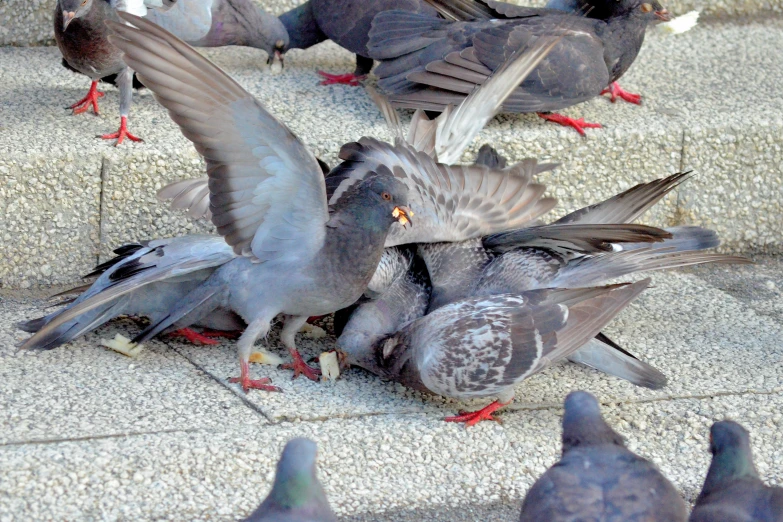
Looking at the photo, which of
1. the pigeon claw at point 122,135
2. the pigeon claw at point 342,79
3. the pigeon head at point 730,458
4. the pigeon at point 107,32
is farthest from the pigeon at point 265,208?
the pigeon claw at point 342,79

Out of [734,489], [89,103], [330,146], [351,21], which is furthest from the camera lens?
[351,21]

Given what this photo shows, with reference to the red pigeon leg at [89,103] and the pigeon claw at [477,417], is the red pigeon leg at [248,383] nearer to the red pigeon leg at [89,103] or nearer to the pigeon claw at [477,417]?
the pigeon claw at [477,417]

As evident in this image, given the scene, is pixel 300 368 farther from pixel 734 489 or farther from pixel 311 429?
pixel 734 489

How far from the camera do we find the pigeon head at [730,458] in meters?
2.66

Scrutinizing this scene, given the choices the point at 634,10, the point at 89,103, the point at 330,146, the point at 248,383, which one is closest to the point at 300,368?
the point at 248,383

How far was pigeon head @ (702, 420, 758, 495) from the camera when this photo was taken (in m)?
2.66

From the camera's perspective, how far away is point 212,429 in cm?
334

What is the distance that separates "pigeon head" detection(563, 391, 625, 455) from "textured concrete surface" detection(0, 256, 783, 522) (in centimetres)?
54

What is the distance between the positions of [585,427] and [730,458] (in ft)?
1.29

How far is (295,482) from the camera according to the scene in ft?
7.69

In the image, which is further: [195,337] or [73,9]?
[73,9]

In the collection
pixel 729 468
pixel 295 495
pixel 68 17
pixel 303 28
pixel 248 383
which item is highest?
pixel 68 17

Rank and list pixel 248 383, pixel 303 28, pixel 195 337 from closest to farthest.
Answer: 1. pixel 248 383
2. pixel 195 337
3. pixel 303 28

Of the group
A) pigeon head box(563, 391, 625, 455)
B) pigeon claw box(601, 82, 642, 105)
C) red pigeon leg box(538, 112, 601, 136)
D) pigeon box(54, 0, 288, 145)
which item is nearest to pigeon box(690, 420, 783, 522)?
pigeon head box(563, 391, 625, 455)
